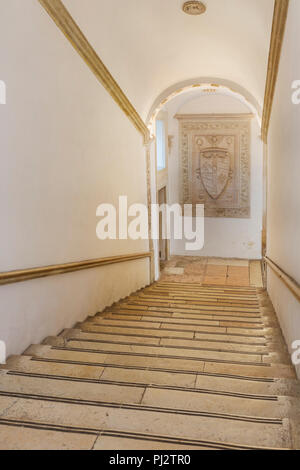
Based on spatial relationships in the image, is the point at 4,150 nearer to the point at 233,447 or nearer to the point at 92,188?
the point at 92,188

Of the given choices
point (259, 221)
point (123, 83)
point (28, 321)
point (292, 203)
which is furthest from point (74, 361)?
point (259, 221)

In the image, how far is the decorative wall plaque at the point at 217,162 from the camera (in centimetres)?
1139

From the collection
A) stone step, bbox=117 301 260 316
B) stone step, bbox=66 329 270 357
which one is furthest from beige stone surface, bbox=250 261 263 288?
stone step, bbox=66 329 270 357

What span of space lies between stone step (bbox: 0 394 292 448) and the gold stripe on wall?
9.82ft

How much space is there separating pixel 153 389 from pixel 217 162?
9947mm

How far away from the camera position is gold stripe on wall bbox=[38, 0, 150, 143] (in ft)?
11.5

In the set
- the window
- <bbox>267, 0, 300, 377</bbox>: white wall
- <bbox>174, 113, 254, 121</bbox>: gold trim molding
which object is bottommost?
<bbox>267, 0, 300, 377</bbox>: white wall

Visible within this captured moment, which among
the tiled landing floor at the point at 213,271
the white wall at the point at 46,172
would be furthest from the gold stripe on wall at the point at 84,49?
the tiled landing floor at the point at 213,271

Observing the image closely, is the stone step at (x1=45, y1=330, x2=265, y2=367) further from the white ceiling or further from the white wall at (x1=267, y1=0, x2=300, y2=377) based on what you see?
the white ceiling

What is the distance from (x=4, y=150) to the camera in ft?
9.20

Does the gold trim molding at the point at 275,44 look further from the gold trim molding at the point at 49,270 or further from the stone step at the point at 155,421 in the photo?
the stone step at the point at 155,421

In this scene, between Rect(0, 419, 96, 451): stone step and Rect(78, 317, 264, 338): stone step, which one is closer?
Rect(0, 419, 96, 451): stone step

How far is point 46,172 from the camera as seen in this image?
11.3 feet

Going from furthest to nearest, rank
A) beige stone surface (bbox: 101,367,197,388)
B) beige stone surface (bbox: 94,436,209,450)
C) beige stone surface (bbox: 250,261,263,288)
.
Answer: beige stone surface (bbox: 250,261,263,288) < beige stone surface (bbox: 101,367,197,388) < beige stone surface (bbox: 94,436,209,450)
